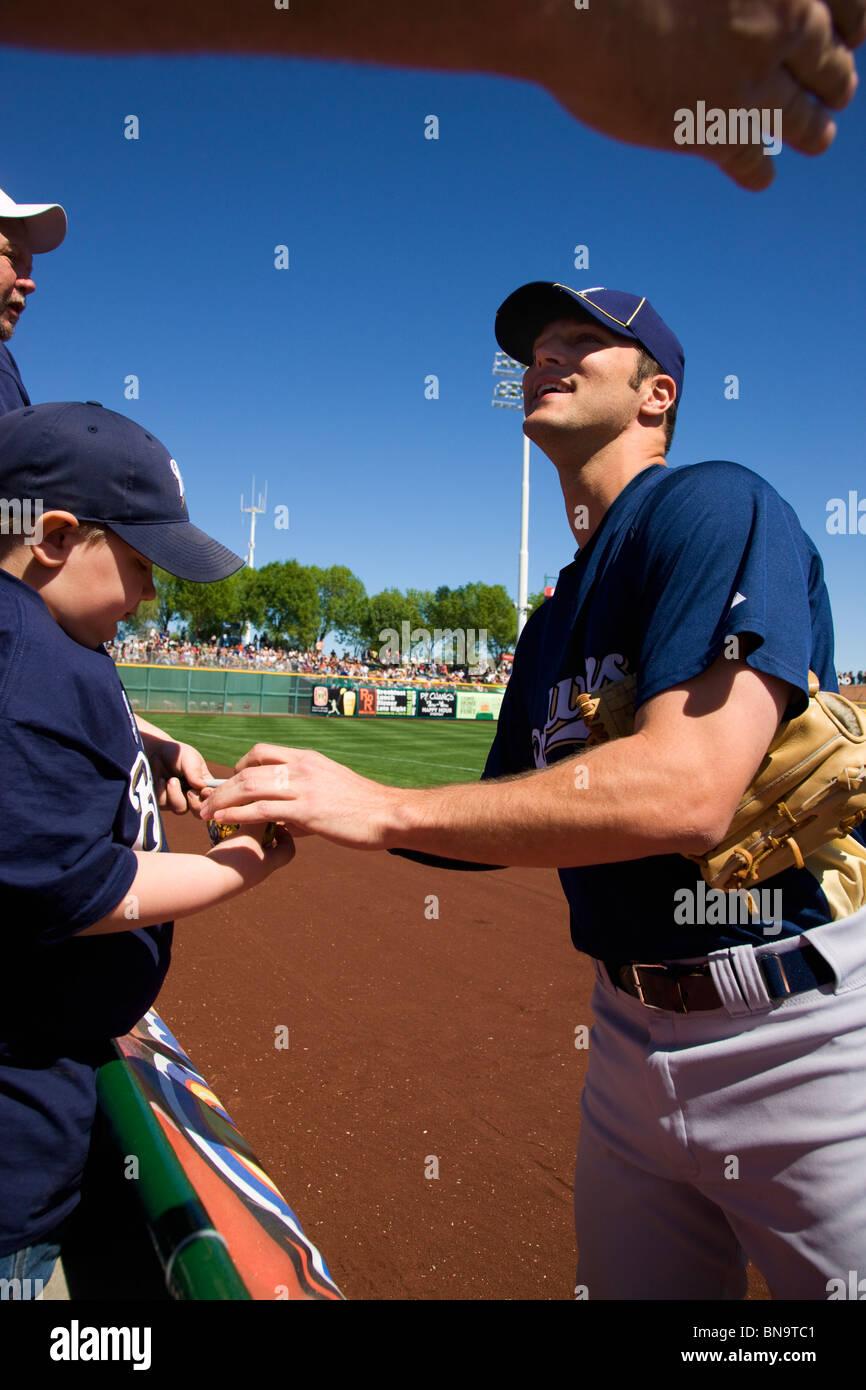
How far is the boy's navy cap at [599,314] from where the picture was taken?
2082 mm

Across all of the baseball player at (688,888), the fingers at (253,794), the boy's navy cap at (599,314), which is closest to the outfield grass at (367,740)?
the boy's navy cap at (599,314)

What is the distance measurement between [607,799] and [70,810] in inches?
35.0

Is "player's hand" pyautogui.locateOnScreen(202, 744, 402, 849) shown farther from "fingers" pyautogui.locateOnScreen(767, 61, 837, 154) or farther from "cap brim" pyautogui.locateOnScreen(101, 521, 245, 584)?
"fingers" pyautogui.locateOnScreen(767, 61, 837, 154)

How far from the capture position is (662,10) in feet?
1.92

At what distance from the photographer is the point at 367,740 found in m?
21.3

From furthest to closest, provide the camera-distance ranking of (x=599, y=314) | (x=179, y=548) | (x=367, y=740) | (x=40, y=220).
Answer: (x=367, y=740) → (x=40, y=220) → (x=599, y=314) → (x=179, y=548)

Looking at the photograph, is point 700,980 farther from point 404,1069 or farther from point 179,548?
point 404,1069

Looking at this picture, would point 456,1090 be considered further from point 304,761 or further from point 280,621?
point 280,621

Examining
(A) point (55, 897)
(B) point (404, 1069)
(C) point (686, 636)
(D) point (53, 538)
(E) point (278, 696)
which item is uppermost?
(D) point (53, 538)

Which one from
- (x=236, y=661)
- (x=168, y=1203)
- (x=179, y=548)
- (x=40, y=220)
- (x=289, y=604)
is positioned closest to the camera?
(x=168, y=1203)

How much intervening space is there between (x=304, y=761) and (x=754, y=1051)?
1068 millimetres

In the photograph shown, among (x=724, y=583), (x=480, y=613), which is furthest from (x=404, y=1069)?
(x=480, y=613)

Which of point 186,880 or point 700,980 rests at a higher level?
point 186,880

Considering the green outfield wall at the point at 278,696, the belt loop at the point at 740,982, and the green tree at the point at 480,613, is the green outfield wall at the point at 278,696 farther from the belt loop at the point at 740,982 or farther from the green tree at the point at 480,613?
the green tree at the point at 480,613
